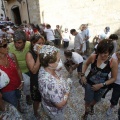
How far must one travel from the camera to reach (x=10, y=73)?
97.8 inches

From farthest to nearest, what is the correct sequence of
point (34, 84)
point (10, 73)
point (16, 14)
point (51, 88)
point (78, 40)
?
1. point (16, 14)
2. point (78, 40)
3. point (34, 84)
4. point (10, 73)
5. point (51, 88)

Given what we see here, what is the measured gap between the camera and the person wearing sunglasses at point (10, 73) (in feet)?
7.88

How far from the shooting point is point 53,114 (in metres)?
2.05

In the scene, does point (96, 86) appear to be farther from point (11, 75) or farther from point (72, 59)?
point (72, 59)

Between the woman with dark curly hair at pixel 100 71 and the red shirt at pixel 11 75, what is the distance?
113 cm

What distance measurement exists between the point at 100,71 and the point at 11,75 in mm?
1408

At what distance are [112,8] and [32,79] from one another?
1116cm

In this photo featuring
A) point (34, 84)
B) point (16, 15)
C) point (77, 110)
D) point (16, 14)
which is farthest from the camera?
point (16, 15)

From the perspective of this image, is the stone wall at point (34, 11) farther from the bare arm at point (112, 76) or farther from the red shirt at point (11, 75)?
the bare arm at point (112, 76)

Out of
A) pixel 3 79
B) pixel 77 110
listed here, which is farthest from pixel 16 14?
pixel 3 79

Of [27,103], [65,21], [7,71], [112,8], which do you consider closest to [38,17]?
[65,21]

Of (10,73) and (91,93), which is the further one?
(91,93)

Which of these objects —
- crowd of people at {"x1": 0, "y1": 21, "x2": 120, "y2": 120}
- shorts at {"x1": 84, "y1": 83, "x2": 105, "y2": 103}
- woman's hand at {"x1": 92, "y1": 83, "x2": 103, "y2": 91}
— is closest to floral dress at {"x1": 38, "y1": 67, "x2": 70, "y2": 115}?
crowd of people at {"x1": 0, "y1": 21, "x2": 120, "y2": 120}

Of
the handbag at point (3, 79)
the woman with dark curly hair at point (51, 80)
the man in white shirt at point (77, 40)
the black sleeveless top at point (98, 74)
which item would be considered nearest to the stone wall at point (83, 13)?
the man in white shirt at point (77, 40)
